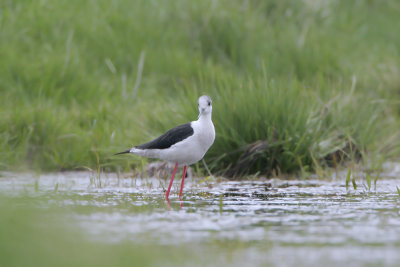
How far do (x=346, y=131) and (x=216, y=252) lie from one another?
5125 millimetres

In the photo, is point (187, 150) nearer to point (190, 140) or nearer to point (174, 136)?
A: point (190, 140)

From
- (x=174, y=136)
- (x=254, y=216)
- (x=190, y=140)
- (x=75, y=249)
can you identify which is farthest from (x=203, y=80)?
(x=75, y=249)

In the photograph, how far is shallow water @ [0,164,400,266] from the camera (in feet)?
12.5

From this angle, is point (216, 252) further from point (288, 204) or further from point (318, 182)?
point (318, 182)

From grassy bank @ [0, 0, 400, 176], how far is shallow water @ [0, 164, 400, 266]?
2.53 feet

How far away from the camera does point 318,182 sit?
7.45 meters

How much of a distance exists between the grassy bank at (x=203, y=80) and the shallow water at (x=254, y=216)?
2.53ft

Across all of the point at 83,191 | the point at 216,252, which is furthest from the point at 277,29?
the point at 216,252

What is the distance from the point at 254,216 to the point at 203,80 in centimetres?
554

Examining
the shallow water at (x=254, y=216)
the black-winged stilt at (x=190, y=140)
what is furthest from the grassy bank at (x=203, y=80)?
the black-winged stilt at (x=190, y=140)

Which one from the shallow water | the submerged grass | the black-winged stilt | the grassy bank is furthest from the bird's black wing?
the submerged grass

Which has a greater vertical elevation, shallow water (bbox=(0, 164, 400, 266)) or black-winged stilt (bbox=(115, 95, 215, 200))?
black-winged stilt (bbox=(115, 95, 215, 200))

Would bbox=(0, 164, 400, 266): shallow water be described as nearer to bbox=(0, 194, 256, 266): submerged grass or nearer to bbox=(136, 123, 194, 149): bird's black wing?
bbox=(0, 194, 256, 266): submerged grass

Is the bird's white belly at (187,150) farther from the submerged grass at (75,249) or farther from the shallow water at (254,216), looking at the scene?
the submerged grass at (75,249)
